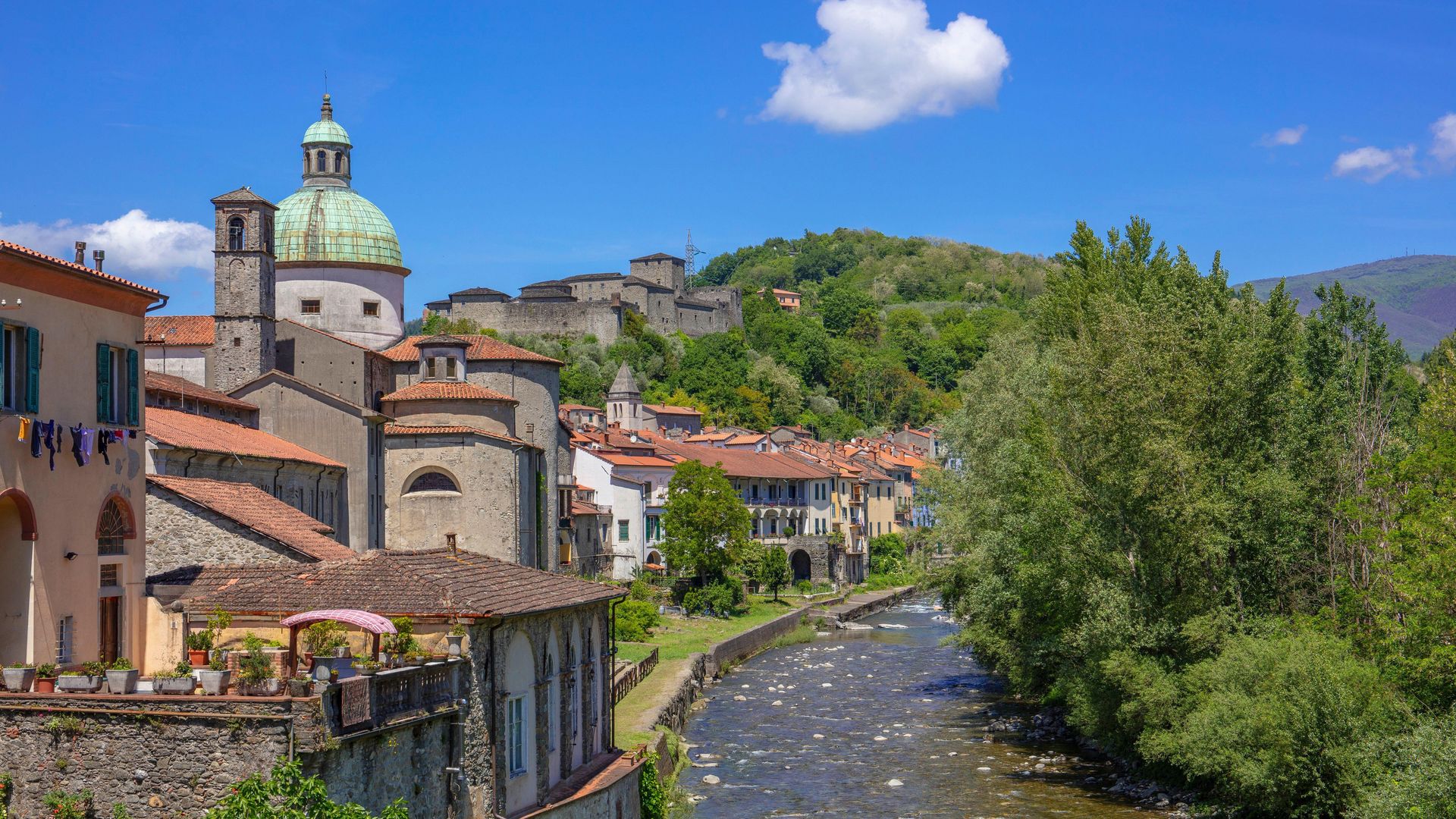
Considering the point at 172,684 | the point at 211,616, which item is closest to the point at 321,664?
the point at 172,684

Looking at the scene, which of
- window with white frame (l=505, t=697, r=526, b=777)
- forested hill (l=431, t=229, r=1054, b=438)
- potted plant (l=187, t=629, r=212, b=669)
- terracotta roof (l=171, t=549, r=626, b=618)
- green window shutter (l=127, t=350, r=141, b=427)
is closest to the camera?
potted plant (l=187, t=629, r=212, b=669)

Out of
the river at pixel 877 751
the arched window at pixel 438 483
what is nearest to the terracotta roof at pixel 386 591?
the river at pixel 877 751

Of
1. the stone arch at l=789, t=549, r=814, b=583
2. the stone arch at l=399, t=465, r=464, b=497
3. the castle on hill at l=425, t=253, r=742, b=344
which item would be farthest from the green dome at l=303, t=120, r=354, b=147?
the castle on hill at l=425, t=253, r=742, b=344

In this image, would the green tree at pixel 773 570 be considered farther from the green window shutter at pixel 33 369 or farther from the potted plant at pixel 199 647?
the green window shutter at pixel 33 369

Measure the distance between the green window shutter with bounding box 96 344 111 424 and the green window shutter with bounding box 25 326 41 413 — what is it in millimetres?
1394

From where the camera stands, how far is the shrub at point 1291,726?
24266 mm

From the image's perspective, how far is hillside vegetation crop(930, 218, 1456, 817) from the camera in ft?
79.4

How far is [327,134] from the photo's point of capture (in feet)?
161

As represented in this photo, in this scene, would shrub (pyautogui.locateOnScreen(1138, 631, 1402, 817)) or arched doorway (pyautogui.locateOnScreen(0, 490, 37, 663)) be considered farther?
shrub (pyautogui.locateOnScreen(1138, 631, 1402, 817))

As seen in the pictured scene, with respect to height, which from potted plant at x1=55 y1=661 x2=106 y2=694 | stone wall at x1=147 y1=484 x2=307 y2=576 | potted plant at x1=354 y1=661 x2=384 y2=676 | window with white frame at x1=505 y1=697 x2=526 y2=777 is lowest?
window with white frame at x1=505 y1=697 x2=526 y2=777

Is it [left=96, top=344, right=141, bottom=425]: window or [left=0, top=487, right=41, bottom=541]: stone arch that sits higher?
[left=96, top=344, right=141, bottom=425]: window

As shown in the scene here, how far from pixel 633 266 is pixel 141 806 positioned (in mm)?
151526

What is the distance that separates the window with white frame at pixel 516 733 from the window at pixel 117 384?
21.9ft

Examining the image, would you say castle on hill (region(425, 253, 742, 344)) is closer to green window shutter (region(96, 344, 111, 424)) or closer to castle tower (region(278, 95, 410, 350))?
castle tower (region(278, 95, 410, 350))
